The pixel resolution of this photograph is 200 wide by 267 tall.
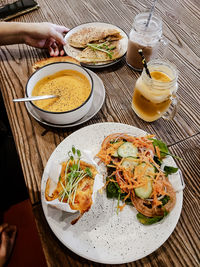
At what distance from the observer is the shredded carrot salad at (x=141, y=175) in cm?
90

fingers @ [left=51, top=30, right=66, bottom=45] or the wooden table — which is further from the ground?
fingers @ [left=51, top=30, right=66, bottom=45]

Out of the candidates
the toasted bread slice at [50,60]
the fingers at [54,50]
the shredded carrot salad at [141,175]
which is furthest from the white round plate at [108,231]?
the fingers at [54,50]

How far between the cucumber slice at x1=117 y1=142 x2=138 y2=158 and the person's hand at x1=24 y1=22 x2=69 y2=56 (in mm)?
885

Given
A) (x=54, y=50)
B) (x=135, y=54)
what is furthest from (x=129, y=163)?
(x=54, y=50)

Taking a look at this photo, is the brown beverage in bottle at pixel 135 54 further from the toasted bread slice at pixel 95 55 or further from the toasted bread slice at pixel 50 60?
the toasted bread slice at pixel 50 60

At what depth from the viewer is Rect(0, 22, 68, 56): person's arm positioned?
1484 millimetres

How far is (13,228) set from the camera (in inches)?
58.8

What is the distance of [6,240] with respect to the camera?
1.44m

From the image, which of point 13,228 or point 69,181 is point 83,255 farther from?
point 13,228

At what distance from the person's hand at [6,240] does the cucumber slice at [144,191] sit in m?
1.08

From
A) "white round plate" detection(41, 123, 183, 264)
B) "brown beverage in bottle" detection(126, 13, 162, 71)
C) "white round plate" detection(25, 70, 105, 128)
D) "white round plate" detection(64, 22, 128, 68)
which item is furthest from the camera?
"white round plate" detection(64, 22, 128, 68)

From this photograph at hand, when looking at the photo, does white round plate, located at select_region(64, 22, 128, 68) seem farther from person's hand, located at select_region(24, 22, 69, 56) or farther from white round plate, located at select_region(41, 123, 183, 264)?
white round plate, located at select_region(41, 123, 183, 264)

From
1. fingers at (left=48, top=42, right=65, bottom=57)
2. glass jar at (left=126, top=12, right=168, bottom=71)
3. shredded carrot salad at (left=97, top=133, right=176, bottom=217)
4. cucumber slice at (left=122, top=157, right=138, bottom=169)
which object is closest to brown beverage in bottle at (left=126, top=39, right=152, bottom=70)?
glass jar at (left=126, top=12, right=168, bottom=71)

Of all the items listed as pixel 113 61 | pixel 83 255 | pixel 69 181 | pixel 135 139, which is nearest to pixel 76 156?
pixel 69 181
